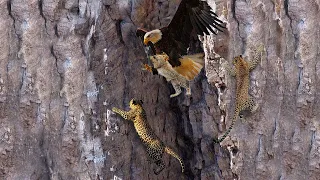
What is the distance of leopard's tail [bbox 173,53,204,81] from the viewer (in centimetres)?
273

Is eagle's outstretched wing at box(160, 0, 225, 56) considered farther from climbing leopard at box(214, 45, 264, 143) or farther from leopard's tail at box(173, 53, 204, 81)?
climbing leopard at box(214, 45, 264, 143)

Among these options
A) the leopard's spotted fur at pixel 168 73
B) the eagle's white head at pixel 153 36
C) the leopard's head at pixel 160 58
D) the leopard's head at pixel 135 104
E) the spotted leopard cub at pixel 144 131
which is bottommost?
the spotted leopard cub at pixel 144 131

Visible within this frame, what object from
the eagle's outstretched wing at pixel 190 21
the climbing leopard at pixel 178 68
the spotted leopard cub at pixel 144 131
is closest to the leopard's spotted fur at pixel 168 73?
the climbing leopard at pixel 178 68

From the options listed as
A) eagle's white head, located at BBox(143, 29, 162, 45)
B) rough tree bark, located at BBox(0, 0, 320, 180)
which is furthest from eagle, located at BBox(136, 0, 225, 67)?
rough tree bark, located at BBox(0, 0, 320, 180)

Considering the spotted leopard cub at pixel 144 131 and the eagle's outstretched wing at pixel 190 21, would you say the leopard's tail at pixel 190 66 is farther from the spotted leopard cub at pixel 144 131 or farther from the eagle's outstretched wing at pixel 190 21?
the spotted leopard cub at pixel 144 131

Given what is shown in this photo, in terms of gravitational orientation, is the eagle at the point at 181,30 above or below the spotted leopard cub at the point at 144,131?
above

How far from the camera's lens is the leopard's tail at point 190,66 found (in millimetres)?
2729

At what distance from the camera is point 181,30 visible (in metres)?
2.60

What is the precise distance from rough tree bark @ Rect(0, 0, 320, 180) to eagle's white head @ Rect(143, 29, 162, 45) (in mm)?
228

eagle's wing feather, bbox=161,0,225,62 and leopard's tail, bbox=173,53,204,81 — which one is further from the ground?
eagle's wing feather, bbox=161,0,225,62

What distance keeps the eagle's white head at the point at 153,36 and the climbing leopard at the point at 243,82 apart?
0.47m

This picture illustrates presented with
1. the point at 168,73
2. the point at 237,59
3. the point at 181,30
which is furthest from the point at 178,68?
the point at 237,59

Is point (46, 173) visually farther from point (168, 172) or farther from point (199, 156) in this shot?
point (199, 156)

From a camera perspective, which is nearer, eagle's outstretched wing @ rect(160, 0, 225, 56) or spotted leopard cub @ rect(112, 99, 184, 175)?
eagle's outstretched wing @ rect(160, 0, 225, 56)
